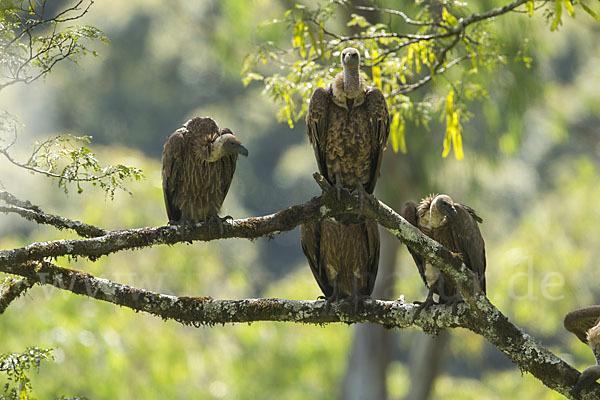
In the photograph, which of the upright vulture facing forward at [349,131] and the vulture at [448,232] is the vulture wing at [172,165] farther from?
the vulture at [448,232]

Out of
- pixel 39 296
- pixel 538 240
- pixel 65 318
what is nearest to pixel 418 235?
pixel 65 318

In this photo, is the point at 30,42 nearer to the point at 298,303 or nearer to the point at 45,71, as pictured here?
the point at 45,71

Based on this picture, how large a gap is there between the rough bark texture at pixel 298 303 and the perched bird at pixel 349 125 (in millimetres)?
993

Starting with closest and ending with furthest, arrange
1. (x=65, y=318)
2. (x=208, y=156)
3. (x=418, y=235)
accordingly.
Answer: (x=418, y=235) < (x=208, y=156) < (x=65, y=318)

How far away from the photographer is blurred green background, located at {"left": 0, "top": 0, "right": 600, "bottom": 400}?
432 inches

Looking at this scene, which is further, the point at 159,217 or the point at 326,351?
the point at 326,351

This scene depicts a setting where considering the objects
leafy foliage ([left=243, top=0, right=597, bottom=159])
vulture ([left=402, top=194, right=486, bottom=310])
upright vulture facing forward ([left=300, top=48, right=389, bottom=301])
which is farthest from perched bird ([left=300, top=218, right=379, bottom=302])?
leafy foliage ([left=243, top=0, right=597, bottom=159])

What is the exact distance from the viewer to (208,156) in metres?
6.09

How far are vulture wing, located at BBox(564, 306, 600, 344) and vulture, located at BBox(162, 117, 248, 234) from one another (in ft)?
8.89

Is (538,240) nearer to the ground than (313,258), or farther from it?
farther from it

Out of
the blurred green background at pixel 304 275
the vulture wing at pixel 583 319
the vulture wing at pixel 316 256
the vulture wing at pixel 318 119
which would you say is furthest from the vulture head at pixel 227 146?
the vulture wing at pixel 583 319

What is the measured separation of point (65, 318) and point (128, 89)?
21995mm

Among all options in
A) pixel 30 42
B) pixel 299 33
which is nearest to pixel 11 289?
pixel 30 42

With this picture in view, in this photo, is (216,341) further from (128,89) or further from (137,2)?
(128,89)
